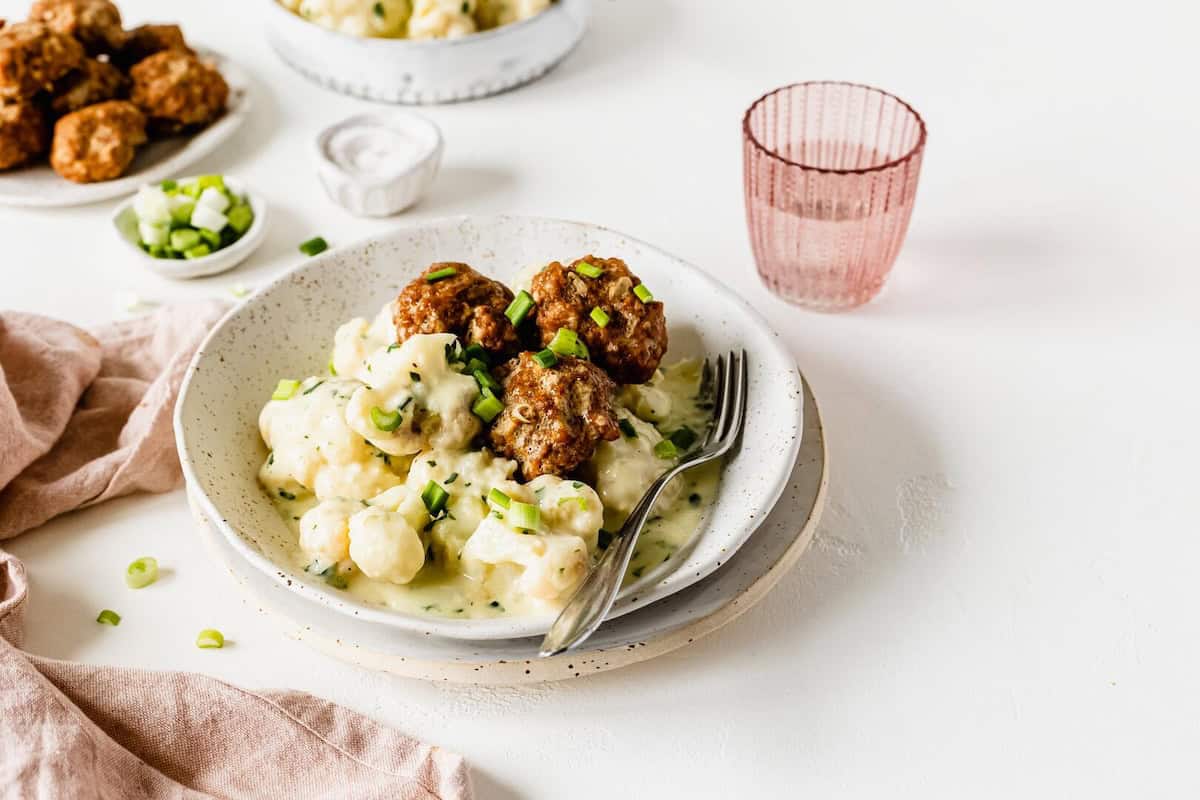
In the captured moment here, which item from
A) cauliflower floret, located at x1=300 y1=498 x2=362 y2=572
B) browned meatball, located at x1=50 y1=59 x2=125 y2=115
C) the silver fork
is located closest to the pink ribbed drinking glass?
the silver fork

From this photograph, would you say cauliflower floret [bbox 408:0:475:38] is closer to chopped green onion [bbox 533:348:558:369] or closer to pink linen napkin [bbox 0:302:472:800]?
chopped green onion [bbox 533:348:558:369]

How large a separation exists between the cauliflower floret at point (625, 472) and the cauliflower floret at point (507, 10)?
6.11 feet

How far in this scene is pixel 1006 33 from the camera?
13.7 ft

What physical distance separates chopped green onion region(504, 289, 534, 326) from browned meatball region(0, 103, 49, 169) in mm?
1737

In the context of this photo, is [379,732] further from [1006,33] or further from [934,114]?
[1006,33]

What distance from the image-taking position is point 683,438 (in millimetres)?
2479

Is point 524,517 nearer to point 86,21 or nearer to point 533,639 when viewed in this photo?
point 533,639

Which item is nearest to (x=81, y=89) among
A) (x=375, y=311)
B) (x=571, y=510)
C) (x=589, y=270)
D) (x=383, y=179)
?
(x=383, y=179)

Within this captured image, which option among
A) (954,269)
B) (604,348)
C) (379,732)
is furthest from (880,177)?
(379,732)

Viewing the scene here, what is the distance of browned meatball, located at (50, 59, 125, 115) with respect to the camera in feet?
11.4

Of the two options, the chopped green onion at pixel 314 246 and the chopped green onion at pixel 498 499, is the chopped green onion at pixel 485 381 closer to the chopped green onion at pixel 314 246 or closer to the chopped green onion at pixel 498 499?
the chopped green onion at pixel 498 499

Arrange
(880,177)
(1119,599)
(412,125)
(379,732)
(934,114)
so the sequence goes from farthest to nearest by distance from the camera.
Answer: (934,114) < (412,125) < (880,177) < (1119,599) < (379,732)

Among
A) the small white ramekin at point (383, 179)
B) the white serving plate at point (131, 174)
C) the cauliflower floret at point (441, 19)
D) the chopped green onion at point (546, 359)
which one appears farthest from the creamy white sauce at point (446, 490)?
the cauliflower floret at point (441, 19)

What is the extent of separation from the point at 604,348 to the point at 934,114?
1.87 metres
